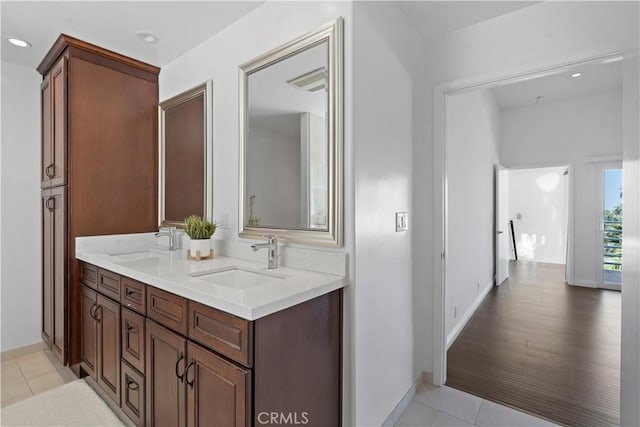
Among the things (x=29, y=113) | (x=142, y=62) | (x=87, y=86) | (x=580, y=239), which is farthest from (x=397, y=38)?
(x=580, y=239)

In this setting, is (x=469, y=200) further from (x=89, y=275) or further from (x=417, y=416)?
(x=89, y=275)

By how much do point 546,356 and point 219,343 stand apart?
2.77 m

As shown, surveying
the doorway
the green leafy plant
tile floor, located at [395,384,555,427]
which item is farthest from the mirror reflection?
the doorway

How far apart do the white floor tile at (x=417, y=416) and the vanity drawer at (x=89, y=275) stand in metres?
2.11

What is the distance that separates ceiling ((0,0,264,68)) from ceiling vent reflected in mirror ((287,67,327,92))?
1.98 ft

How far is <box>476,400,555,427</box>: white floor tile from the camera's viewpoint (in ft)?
6.04

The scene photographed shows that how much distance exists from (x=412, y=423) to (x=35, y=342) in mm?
3118

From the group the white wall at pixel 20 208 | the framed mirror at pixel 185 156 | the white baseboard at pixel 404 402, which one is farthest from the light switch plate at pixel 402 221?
the white wall at pixel 20 208

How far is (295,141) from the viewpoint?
1.80 meters

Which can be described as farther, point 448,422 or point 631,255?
point 448,422

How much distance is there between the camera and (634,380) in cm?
156

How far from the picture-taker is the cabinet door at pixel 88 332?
2.08 m

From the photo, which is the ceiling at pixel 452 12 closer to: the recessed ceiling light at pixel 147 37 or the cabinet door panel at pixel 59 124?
the recessed ceiling light at pixel 147 37

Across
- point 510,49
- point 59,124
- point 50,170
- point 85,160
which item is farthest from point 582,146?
point 50,170
